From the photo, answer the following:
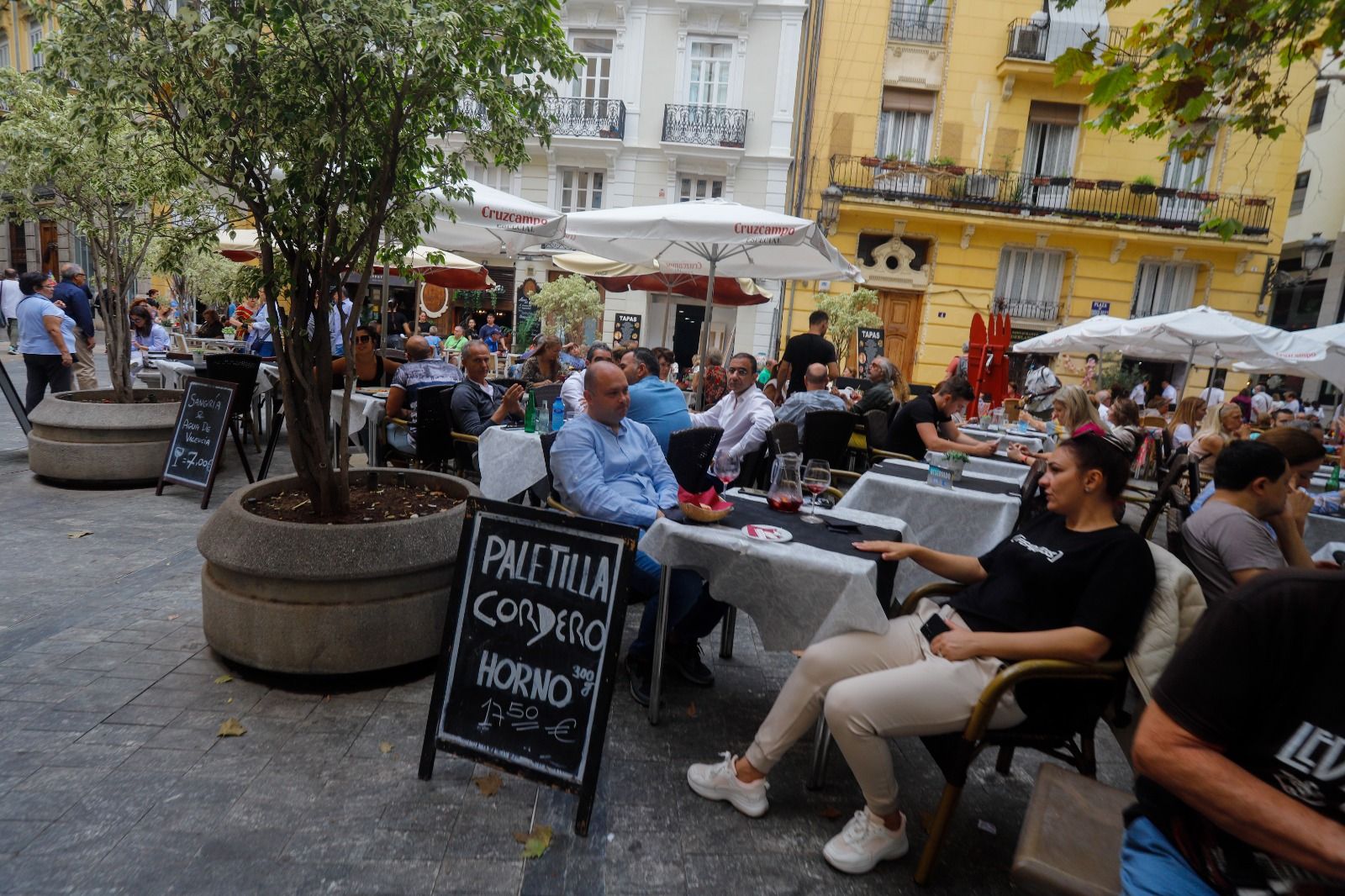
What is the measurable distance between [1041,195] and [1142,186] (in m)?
2.51

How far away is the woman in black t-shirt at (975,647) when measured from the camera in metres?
2.33

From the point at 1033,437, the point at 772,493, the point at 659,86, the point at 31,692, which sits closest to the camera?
the point at 31,692

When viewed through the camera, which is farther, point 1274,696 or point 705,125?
point 705,125

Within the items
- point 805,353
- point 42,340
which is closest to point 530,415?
point 805,353

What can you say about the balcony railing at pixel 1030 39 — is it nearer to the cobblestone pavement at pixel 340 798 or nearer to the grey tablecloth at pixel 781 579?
the cobblestone pavement at pixel 340 798

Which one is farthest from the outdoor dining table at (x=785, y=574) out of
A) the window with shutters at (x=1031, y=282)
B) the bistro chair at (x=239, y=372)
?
the window with shutters at (x=1031, y=282)

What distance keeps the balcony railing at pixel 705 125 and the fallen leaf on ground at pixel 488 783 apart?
19.9 metres

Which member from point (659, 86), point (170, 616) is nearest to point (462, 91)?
point (170, 616)

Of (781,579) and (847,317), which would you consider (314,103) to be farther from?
(847,317)

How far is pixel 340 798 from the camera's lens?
2.56 metres

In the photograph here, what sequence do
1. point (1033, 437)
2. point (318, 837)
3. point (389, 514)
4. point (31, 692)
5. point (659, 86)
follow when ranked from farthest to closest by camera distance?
point (659, 86)
point (1033, 437)
point (389, 514)
point (31, 692)
point (318, 837)

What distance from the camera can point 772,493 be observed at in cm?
339

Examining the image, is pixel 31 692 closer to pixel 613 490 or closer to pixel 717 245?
pixel 613 490

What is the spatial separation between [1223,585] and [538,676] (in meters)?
2.79
